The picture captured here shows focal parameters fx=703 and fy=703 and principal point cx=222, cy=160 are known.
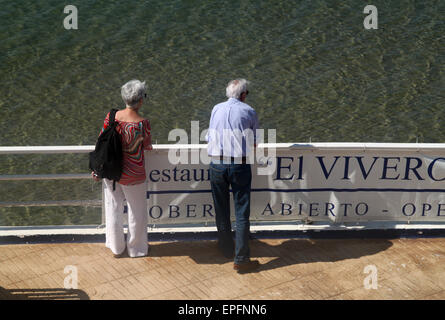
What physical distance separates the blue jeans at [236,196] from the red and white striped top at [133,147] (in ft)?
2.22

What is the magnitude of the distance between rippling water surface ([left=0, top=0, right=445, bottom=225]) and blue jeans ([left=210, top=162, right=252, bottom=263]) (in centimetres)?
423

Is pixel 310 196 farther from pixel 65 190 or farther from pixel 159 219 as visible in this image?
pixel 65 190

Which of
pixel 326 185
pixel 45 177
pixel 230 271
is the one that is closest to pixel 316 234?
pixel 326 185

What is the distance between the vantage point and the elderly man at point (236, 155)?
6.50 m

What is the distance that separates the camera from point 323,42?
16078 mm

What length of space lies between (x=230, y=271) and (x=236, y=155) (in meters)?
1.18

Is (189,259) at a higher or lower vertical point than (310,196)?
lower

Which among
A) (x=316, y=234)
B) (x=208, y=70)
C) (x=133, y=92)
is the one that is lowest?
(x=316, y=234)

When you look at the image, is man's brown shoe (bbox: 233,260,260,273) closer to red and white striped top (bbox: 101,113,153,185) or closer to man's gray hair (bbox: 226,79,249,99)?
red and white striped top (bbox: 101,113,153,185)

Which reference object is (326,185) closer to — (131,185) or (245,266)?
(245,266)

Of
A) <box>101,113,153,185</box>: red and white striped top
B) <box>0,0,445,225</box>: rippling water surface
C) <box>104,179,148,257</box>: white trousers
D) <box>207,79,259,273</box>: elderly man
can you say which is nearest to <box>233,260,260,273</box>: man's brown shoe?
<box>207,79,259,273</box>: elderly man

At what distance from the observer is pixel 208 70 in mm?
15133
